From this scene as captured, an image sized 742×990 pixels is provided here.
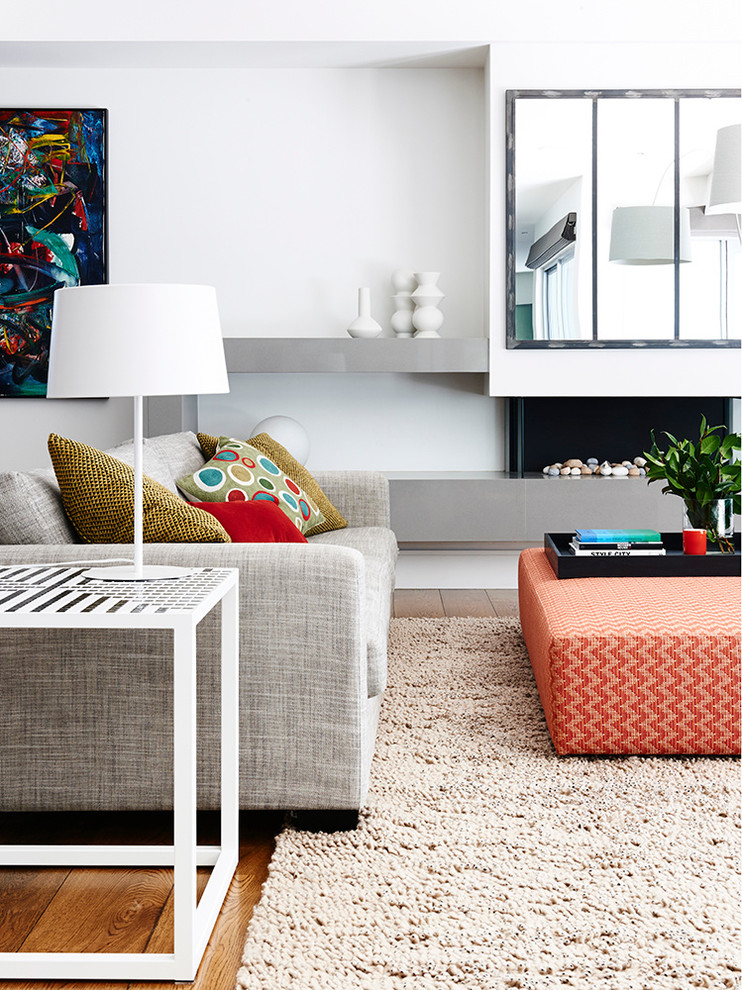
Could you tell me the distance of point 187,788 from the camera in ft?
4.77

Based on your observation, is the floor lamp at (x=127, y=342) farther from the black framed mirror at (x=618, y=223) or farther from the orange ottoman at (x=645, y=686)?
the black framed mirror at (x=618, y=223)

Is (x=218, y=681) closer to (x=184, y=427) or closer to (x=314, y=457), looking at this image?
(x=184, y=427)

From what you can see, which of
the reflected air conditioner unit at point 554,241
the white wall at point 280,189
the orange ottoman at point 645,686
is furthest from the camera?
the white wall at point 280,189

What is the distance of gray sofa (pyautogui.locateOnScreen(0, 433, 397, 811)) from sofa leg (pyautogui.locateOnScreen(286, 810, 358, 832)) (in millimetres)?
49

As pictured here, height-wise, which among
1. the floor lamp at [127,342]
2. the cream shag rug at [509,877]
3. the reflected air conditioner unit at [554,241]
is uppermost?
the reflected air conditioner unit at [554,241]

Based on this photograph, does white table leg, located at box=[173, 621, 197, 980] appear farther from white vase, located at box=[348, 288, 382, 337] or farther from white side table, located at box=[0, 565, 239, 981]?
white vase, located at box=[348, 288, 382, 337]

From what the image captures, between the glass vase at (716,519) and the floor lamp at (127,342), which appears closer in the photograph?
the floor lamp at (127,342)

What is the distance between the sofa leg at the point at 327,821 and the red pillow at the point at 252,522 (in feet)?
2.51

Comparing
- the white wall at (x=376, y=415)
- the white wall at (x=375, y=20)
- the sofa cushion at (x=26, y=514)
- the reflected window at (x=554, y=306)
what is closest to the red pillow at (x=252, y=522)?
the sofa cushion at (x=26, y=514)

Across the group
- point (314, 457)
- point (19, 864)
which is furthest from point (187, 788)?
point (314, 457)

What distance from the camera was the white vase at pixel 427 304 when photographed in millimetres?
4852

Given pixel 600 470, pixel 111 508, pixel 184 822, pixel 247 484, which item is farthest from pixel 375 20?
pixel 184 822

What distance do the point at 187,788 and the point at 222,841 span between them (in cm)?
39

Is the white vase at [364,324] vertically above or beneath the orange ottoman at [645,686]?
above
